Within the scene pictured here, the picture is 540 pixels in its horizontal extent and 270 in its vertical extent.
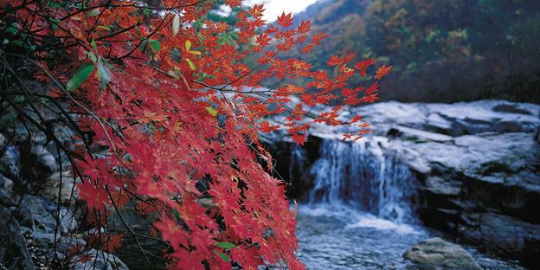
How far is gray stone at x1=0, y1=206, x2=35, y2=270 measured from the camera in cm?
238

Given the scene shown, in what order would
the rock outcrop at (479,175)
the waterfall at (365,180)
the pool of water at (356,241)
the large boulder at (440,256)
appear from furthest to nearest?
the waterfall at (365,180)
the rock outcrop at (479,175)
the pool of water at (356,241)
the large boulder at (440,256)

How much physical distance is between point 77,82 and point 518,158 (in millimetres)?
9266

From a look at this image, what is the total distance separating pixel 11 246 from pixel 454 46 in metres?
22.0

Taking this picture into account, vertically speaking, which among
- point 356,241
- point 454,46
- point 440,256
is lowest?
point 356,241

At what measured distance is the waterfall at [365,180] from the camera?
352 inches

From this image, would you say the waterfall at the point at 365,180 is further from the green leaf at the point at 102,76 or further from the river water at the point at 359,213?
the green leaf at the point at 102,76

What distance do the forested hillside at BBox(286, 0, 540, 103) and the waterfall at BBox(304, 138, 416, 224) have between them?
23.3 ft

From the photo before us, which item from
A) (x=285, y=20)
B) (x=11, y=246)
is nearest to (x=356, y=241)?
(x=285, y=20)

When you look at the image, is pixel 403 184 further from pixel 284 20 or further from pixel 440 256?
pixel 284 20

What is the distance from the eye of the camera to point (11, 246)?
2.42 metres

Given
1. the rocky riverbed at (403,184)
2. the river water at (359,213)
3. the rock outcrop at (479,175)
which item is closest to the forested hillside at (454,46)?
the rocky riverbed at (403,184)

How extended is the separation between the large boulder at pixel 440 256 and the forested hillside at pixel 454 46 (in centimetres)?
1052

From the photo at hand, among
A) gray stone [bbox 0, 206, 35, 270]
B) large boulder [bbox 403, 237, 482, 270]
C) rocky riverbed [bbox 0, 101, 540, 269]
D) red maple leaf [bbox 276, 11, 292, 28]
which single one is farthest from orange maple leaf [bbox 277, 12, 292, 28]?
large boulder [bbox 403, 237, 482, 270]

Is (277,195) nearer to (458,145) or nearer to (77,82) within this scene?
(77,82)
